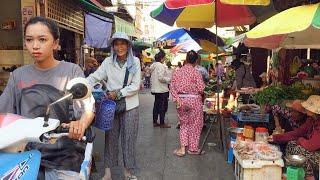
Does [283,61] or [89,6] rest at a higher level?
[89,6]

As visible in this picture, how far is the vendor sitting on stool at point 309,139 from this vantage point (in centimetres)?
468

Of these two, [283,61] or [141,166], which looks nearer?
[141,166]

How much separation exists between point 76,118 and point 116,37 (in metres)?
2.59

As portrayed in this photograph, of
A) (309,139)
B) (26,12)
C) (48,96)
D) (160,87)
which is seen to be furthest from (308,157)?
(26,12)

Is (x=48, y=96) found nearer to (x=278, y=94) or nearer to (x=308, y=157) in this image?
(x=308, y=157)

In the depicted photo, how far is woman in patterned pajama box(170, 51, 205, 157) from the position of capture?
7.04m

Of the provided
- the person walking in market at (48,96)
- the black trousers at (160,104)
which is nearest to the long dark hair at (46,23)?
the person walking in market at (48,96)

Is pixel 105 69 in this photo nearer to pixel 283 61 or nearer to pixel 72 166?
pixel 72 166

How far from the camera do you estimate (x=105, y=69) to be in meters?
5.42

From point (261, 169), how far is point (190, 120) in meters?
2.61

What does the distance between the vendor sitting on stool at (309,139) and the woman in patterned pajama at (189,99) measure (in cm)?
224

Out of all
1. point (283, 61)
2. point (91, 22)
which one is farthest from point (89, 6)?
point (283, 61)

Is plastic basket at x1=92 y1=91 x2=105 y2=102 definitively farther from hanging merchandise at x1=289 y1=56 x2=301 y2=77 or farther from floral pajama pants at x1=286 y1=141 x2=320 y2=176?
hanging merchandise at x1=289 y1=56 x2=301 y2=77

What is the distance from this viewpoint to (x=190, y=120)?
731cm
